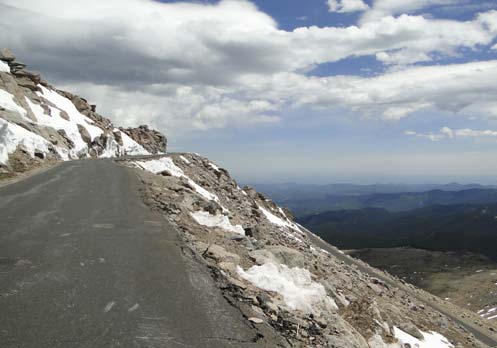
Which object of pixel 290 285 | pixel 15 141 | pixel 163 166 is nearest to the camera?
pixel 290 285

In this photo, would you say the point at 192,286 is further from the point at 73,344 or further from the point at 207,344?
the point at 73,344

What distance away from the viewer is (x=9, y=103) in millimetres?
42062

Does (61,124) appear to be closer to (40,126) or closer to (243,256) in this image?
(40,126)

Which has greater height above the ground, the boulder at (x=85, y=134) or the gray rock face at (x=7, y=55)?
the gray rock face at (x=7, y=55)

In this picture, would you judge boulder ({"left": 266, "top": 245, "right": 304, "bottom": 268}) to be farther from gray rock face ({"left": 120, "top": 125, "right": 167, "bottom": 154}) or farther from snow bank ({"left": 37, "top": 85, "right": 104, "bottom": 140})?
gray rock face ({"left": 120, "top": 125, "right": 167, "bottom": 154})

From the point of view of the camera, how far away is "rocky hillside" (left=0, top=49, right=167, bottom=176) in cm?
2933

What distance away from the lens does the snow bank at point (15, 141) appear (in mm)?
27217

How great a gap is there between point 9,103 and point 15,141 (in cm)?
1520

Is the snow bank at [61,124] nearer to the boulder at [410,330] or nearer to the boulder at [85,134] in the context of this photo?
the boulder at [85,134]

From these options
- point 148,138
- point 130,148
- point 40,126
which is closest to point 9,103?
point 40,126

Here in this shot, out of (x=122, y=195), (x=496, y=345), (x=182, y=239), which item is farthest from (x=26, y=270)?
(x=496, y=345)

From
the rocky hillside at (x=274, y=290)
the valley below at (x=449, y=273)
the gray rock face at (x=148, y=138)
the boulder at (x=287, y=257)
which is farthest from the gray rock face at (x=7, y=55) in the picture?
the valley below at (x=449, y=273)

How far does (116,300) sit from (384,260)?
177m

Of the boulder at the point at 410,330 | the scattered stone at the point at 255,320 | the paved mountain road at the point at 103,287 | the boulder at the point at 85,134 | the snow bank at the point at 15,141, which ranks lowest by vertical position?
the boulder at the point at 410,330
